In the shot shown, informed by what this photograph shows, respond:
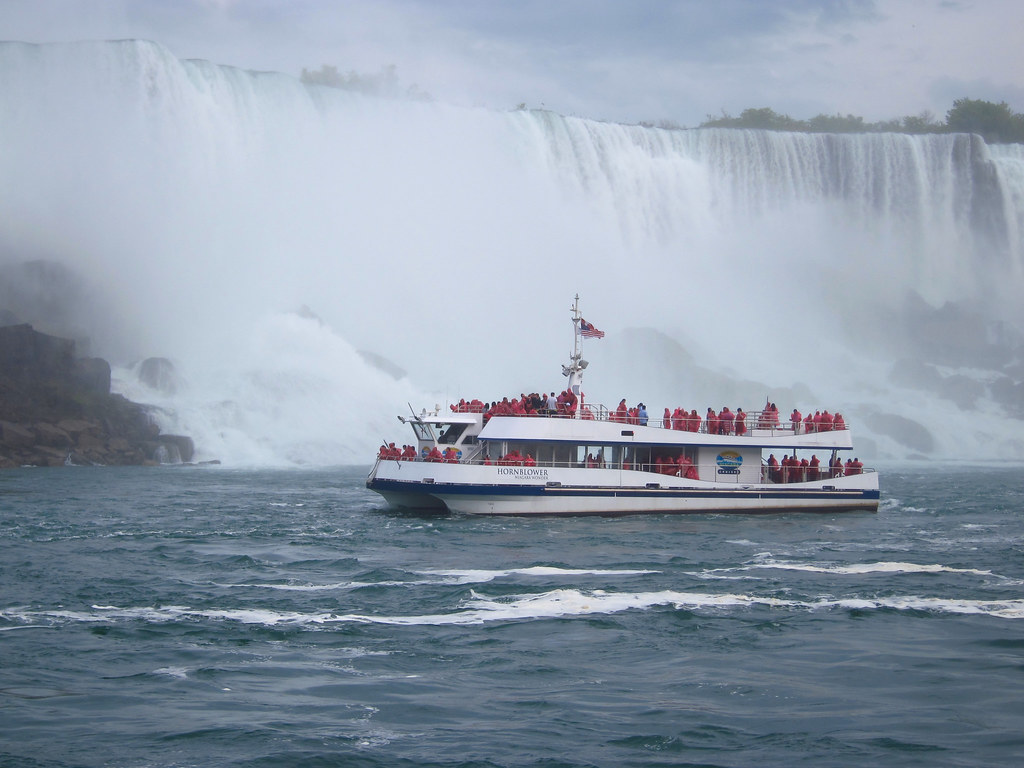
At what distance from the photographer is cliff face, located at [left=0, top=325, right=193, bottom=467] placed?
55594 mm

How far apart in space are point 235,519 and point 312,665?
1668 centimetres

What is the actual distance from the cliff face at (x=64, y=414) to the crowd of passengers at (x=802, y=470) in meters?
35.6

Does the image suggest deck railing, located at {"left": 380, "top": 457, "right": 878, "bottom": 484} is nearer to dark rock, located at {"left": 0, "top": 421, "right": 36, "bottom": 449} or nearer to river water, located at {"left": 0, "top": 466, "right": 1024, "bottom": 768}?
river water, located at {"left": 0, "top": 466, "right": 1024, "bottom": 768}

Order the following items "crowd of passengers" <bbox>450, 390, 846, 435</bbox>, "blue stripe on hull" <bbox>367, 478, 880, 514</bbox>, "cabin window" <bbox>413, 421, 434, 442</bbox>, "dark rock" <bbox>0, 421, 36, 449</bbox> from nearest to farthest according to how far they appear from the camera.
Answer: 1. "blue stripe on hull" <bbox>367, 478, 880, 514</bbox>
2. "crowd of passengers" <bbox>450, 390, 846, 435</bbox>
3. "cabin window" <bbox>413, 421, 434, 442</bbox>
4. "dark rock" <bbox>0, 421, 36, 449</bbox>

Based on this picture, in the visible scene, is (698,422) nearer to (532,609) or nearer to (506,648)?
(532,609)

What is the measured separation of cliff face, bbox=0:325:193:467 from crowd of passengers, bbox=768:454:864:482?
35643 mm

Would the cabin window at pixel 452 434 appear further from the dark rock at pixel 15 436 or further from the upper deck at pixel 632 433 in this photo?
the dark rock at pixel 15 436

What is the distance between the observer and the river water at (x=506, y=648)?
10711 mm

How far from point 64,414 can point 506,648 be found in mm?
49793

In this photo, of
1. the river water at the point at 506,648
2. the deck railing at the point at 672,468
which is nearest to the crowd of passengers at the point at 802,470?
the deck railing at the point at 672,468

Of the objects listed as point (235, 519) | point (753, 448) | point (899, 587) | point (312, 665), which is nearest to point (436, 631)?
point (312, 665)

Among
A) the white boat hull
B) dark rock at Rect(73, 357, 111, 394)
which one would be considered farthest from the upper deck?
dark rock at Rect(73, 357, 111, 394)

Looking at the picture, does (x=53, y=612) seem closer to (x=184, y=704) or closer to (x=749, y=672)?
(x=184, y=704)

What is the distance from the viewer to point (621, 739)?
10.8 m
